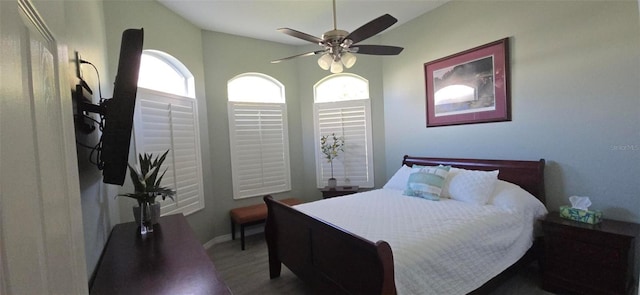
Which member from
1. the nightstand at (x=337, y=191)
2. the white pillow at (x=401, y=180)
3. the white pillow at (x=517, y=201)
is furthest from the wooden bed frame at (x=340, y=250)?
the nightstand at (x=337, y=191)

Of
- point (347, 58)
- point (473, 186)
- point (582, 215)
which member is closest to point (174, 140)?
point (347, 58)

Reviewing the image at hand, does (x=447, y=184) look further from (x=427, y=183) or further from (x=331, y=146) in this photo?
(x=331, y=146)

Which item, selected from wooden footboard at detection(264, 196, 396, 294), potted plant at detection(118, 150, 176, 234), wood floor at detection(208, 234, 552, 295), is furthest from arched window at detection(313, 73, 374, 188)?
potted plant at detection(118, 150, 176, 234)

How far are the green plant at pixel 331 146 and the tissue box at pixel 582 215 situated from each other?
8.68ft

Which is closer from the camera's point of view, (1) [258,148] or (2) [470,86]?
(2) [470,86]

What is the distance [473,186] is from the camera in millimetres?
2562

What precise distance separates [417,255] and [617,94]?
213cm

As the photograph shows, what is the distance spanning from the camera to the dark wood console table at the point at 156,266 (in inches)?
46.2

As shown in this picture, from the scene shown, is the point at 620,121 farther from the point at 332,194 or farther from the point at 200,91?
the point at 200,91

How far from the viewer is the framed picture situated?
2768 mm

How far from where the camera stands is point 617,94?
6.93 ft

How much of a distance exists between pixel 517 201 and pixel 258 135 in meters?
3.21

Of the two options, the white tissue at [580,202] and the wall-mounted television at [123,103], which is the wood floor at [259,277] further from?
the wall-mounted television at [123,103]

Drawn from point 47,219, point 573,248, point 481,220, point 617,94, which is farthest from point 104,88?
point 617,94
